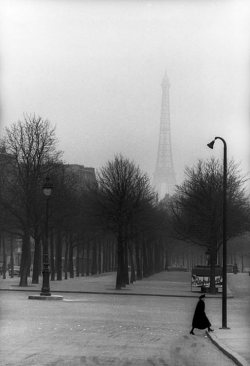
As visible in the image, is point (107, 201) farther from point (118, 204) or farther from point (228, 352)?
point (228, 352)

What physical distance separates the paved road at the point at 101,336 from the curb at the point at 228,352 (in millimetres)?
164

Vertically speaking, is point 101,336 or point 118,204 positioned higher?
point 118,204

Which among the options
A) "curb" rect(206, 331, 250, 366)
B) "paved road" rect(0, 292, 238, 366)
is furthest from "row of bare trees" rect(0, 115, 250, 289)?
"curb" rect(206, 331, 250, 366)

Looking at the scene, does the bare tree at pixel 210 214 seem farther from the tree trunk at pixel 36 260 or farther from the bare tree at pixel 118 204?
the tree trunk at pixel 36 260

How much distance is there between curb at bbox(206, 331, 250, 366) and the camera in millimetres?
22156

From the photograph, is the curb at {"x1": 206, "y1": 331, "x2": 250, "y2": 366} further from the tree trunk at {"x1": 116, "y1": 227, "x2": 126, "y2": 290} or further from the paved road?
the tree trunk at {"x1": 116, "y1": 227, "x2": 126, "y2": 290}

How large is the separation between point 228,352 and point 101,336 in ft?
24.0

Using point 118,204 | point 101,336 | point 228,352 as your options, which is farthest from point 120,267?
point 228,352

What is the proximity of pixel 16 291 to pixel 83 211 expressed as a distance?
2738 centimetres

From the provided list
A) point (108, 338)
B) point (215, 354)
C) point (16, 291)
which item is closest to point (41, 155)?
point (16, 291)

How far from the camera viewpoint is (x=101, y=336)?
103ft

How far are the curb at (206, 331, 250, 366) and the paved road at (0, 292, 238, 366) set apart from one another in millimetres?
164

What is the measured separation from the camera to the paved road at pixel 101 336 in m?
23.4

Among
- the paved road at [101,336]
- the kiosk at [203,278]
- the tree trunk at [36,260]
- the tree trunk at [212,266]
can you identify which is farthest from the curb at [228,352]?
the tree trunk at [36,260]
